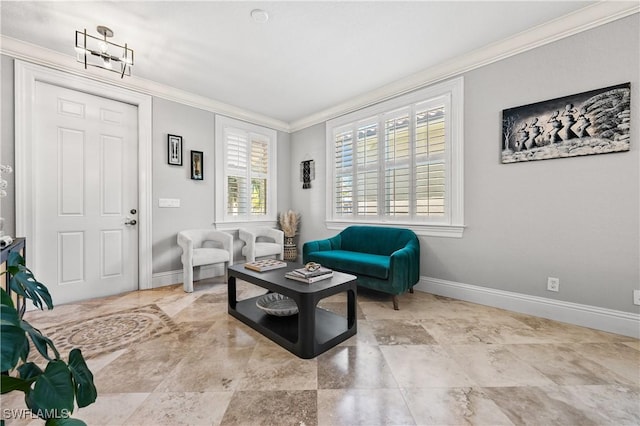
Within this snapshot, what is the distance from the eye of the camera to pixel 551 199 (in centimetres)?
241

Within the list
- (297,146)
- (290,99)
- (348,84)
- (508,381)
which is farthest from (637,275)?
(297,146)

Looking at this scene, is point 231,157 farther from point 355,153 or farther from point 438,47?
point 438,47

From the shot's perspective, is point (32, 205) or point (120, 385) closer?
point (120, 385)

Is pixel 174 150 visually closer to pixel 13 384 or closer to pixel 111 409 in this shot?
pixel 111 409

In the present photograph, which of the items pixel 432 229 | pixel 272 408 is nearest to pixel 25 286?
pixel 272 408

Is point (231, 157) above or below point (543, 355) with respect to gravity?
above

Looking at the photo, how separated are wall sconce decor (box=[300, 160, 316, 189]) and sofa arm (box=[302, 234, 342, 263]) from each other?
1.29 metres

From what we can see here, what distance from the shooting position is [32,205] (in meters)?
2.67

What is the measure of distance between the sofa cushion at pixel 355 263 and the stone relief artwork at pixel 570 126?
1.63m

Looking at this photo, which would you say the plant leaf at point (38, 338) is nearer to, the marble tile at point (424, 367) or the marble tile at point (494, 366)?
the marble tile at point (424, 367)

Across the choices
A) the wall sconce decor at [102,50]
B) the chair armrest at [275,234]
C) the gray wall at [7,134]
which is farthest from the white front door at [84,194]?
the chair armrest at [275,234]

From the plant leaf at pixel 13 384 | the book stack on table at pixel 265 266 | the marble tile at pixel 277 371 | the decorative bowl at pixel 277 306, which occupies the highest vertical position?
the plant leaf at pixel 13 384

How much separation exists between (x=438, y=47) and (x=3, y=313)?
343cm

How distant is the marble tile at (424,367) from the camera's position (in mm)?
1557
